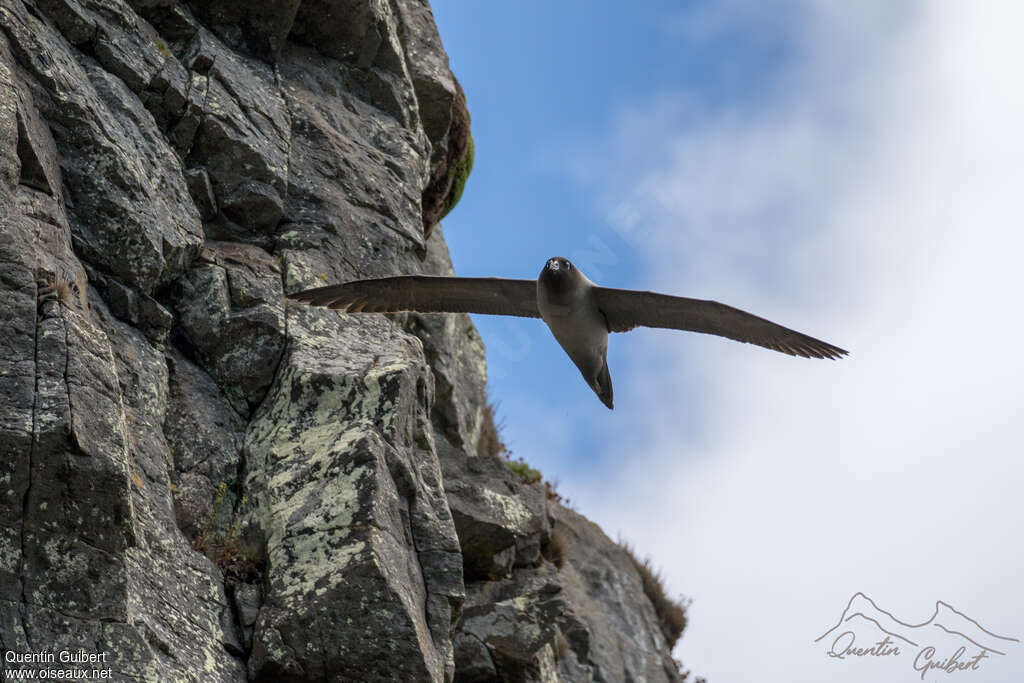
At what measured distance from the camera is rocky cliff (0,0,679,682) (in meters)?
5.90

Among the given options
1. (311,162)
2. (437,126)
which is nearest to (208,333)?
(311,162)

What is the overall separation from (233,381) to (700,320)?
448 centimetres

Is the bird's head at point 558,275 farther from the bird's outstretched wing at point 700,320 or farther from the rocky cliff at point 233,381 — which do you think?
the rocky cliff at point 233,381

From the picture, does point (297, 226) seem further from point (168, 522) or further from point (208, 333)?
point (168, 522)

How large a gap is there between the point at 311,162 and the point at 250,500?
386 centimetres

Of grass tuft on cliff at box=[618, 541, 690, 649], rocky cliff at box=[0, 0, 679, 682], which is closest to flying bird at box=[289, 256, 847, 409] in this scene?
rocky cliff at box=[0, 0, 679, 682]

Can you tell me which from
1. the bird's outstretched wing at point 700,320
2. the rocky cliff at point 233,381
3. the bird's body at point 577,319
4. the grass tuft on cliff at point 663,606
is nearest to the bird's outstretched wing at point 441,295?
the rocky cliff at point 233,381

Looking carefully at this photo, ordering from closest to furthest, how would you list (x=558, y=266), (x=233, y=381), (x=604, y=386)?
(x=233, y=381)
(x=558, y=266)
(x=604, y=386)

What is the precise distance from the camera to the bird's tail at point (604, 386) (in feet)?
33.7

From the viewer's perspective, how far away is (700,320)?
33.2ft

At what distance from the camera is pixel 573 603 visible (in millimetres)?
13484

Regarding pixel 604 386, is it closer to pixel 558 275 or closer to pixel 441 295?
pixel 558 275

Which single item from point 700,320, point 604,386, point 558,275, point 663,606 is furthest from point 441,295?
point 663,606

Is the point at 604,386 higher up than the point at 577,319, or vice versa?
the point at 577,319
